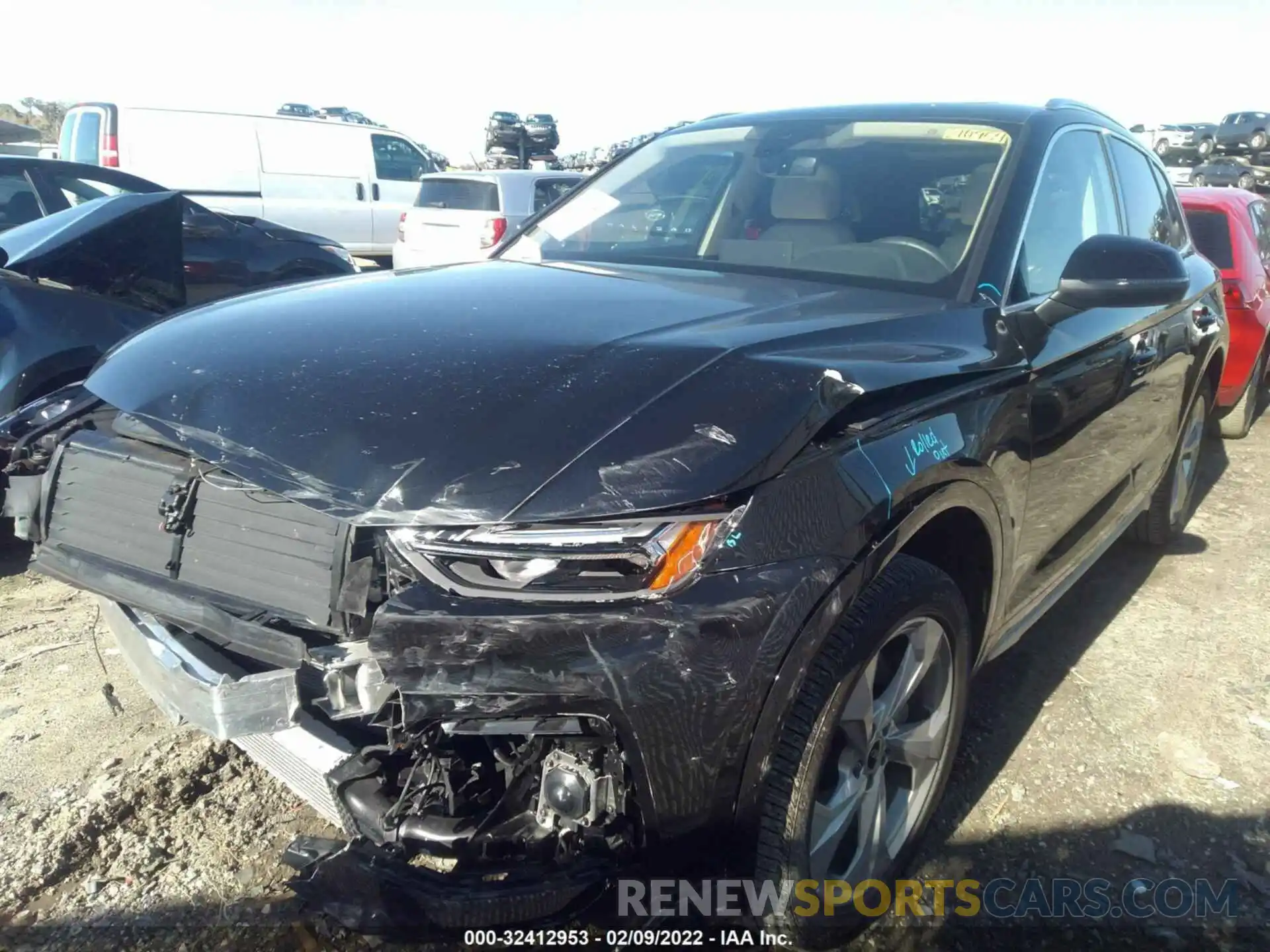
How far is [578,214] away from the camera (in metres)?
3.44

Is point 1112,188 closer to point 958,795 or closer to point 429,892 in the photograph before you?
point 958,795

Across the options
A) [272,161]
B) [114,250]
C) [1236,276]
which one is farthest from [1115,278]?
[272,161]

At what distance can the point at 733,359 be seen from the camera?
1.85m

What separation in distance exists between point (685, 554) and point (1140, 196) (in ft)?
10.3

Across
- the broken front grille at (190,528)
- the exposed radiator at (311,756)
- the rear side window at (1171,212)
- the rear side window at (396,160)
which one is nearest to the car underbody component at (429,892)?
the exposed radiator at (311,756)

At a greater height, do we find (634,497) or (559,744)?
(634,497)

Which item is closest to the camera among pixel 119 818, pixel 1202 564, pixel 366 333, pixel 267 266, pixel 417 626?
pixel 417 626

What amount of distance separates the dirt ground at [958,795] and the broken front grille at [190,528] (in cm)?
64

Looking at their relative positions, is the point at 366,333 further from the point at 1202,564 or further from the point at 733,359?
the point at 1202,564

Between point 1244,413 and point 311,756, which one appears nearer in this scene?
point 311,756

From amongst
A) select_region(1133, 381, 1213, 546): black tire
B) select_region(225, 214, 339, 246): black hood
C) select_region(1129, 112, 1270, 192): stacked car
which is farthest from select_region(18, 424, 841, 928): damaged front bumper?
select_region(1129, 112, 1270, 192): stacked car

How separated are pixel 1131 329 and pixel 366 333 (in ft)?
7.89

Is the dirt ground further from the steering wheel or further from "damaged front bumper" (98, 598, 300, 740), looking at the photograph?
the steering wheel

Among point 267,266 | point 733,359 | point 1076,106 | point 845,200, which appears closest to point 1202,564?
point 1076,106
